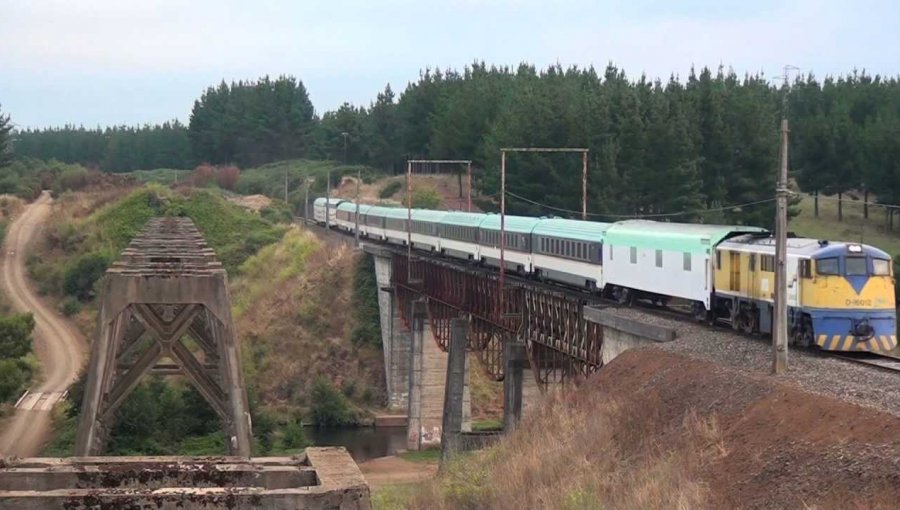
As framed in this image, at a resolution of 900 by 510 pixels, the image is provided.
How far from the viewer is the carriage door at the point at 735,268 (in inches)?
1102

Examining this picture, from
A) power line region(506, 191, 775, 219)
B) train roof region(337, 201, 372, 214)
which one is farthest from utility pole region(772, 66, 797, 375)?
train roof region(337, 201, 372, 214)

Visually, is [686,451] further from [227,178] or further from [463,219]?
[227,178]

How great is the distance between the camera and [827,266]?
25141 millimetres

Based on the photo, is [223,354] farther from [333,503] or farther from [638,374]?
[333,503]

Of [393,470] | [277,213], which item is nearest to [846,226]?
[277,213]

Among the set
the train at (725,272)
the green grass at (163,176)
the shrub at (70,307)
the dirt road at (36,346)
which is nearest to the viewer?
the train at (725,272)

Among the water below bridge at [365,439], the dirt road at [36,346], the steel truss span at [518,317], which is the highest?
the steel truss span at [518,317]

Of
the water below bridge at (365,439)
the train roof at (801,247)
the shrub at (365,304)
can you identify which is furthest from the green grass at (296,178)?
the train roof at (801,247)

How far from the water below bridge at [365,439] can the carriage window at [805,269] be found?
31.7m

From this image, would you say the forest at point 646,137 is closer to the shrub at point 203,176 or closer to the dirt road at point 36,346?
the shrub at point 203,176

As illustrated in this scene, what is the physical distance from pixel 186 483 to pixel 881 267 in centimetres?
1892

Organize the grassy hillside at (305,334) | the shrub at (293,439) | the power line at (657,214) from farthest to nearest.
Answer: the grassy hillside at (305,334) < the power line at (657,214) < the shrub at (293,439)

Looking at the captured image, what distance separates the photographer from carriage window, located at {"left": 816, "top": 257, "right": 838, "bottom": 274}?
25094 millimetres

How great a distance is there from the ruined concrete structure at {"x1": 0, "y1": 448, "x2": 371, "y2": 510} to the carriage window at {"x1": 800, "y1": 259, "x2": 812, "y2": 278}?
16.8 meters
